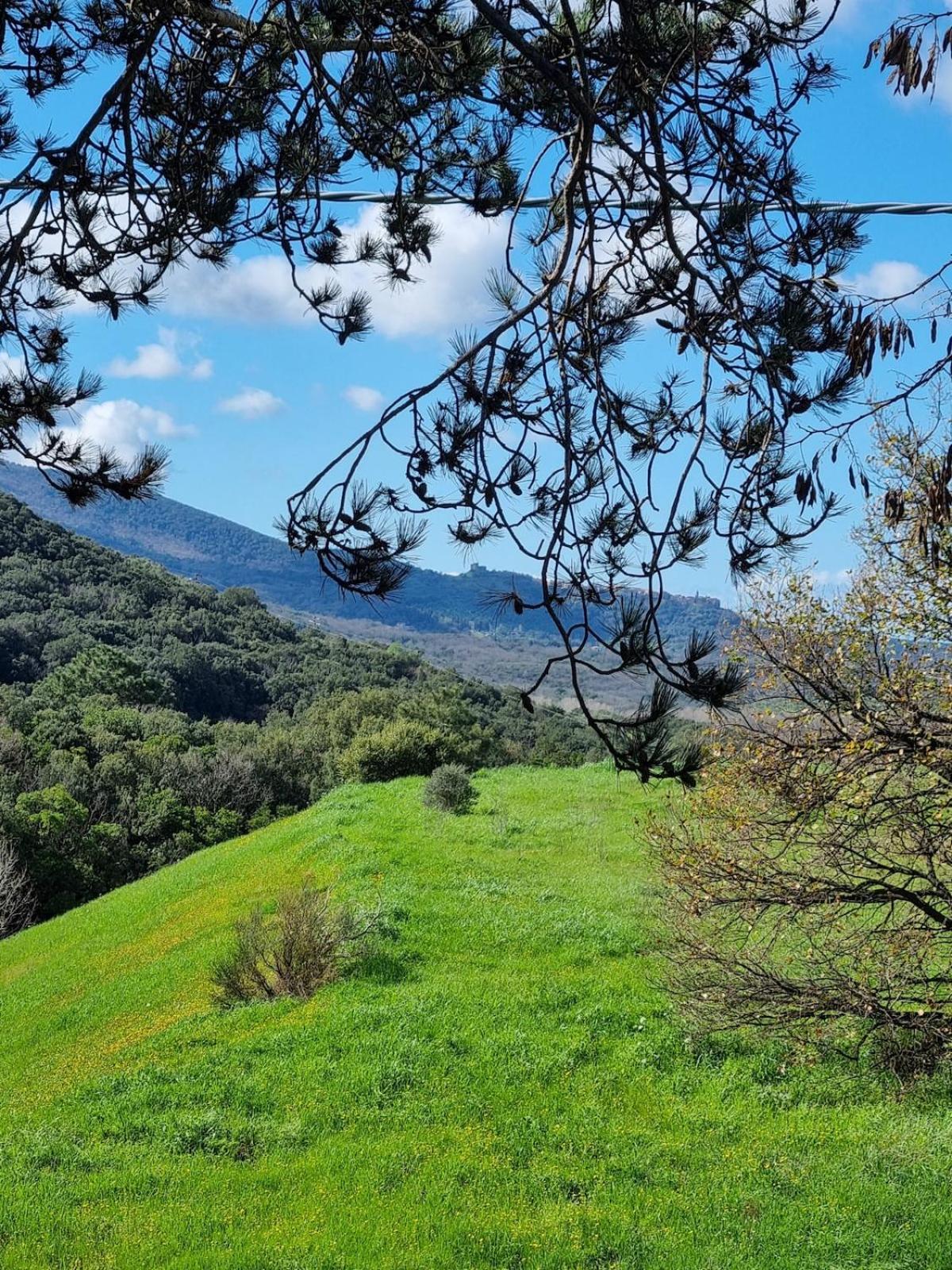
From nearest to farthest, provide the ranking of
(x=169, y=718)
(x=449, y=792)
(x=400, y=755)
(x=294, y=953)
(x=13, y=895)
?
(x=294, y=953) < (x=449, y=792) < (x=13, y=895) < (x=400, y=755) < (x=169, y=718)

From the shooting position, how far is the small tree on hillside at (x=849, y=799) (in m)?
7.95

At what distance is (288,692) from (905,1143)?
5043 cm

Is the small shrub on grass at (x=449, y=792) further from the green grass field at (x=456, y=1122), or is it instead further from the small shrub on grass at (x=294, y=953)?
the small shrub on grass at (x=294, y=953)

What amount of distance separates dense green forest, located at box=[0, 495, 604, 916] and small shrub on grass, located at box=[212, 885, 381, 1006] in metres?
4.58

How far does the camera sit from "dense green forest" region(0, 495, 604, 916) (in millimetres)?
29359

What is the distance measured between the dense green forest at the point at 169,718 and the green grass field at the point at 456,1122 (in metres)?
4.74

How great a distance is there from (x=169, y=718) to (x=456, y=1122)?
35.9m

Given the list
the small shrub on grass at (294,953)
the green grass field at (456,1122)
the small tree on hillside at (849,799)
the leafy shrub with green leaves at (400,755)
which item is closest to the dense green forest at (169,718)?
the leafy shrub with green leaves at (400,755)

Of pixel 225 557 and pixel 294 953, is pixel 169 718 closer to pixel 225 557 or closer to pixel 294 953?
pixel 294 953

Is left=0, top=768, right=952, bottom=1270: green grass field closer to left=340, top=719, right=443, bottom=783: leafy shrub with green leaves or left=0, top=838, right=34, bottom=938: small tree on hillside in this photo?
left=0, top=838, right=34, bottom=938: small tree on hillside

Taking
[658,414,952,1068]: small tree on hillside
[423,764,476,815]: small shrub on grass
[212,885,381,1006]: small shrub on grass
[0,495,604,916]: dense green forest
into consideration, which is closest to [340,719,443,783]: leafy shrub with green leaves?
[0,495,604,916]: dense green forest

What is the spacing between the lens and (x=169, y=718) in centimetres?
4275

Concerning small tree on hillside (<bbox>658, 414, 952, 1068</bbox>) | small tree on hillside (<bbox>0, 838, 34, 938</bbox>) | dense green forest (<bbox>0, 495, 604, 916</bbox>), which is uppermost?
small tree on hillside (<bbox>658, 414, 952, 1068</bbox>)

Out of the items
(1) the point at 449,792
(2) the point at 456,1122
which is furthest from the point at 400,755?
(2) the point at 456,1122
